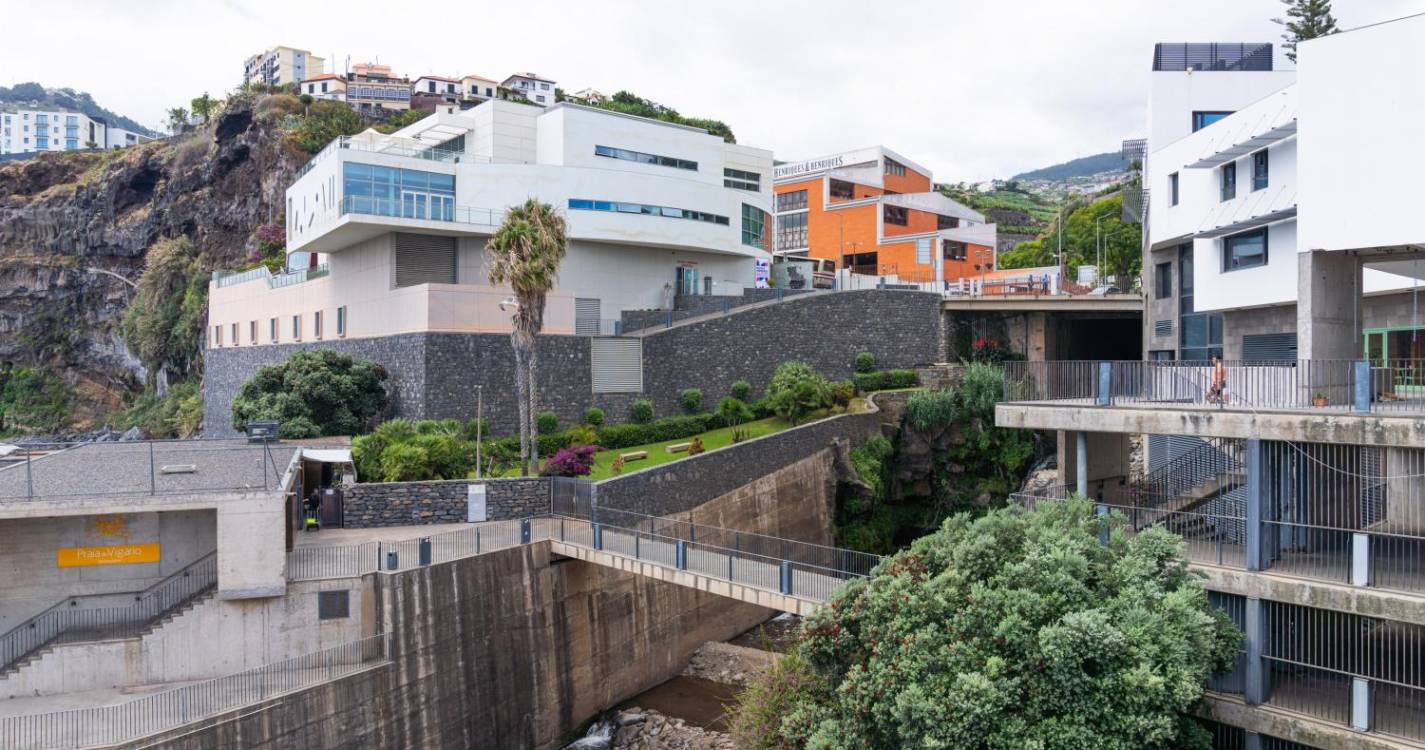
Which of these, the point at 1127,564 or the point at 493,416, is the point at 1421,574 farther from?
the point at 493,416

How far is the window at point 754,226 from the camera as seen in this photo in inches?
1796

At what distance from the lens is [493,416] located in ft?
107

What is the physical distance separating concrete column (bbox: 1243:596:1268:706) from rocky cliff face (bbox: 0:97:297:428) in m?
69.7

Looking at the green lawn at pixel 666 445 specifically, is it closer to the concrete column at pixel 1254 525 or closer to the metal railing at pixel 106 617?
the metal railing at pixel 106 617

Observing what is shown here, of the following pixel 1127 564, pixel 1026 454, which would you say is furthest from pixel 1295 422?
pixel 1026 454

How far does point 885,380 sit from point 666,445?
12.3 m

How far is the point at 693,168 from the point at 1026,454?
18.8m

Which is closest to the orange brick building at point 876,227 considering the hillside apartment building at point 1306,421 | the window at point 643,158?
the window at point 643,158

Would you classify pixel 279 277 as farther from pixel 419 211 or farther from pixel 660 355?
pixel 660 355

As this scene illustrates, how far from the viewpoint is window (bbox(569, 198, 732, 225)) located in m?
38.5

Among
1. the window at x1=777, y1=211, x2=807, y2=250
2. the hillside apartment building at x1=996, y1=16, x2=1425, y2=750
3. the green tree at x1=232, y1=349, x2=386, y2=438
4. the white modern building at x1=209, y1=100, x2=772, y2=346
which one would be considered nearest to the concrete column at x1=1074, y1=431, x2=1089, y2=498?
the hillside apartment building at x1=996, y1=16, x2=1425, y2=750

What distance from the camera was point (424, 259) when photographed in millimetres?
36312

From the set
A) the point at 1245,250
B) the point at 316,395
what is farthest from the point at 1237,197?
the point at 316,395

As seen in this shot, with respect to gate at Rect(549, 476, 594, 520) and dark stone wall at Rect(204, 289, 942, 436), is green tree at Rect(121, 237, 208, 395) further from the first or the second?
gate at Rect(549, 476, 594, 520)
